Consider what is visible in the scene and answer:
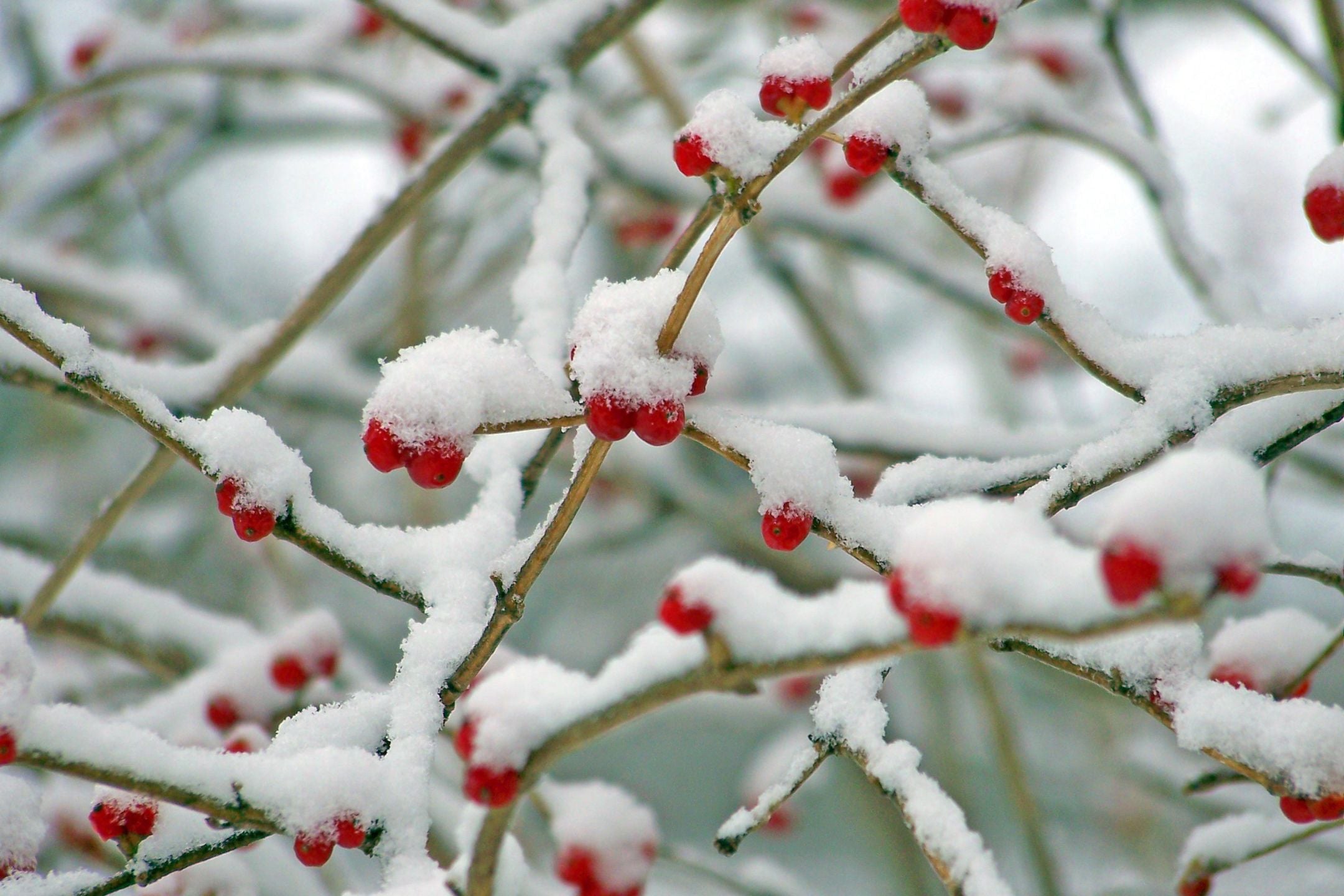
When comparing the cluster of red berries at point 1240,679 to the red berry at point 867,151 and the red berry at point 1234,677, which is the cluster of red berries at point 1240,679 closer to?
the red berry at point 1234,677

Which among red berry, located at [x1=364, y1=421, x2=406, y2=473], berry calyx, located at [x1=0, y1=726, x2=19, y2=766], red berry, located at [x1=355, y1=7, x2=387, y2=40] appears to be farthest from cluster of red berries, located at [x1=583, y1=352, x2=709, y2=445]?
red berry, located at [x1=355, y1=7, x2=387, y2=40]

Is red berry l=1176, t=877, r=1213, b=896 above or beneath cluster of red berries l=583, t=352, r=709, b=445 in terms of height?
beneath

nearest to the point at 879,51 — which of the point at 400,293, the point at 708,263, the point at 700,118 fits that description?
the point at 700,118

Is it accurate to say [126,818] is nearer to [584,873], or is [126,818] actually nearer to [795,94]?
[584,873]

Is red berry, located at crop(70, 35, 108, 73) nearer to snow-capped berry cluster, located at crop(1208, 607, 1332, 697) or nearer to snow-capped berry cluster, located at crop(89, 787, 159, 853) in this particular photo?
snow-capped berry cluster, located at crop(89, 787, 159, 853)

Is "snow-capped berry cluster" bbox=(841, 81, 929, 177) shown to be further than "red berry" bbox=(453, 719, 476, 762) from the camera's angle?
Yes

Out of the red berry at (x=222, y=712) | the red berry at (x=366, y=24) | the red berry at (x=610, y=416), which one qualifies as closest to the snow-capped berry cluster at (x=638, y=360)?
the red berry at (x=610, y=416)
